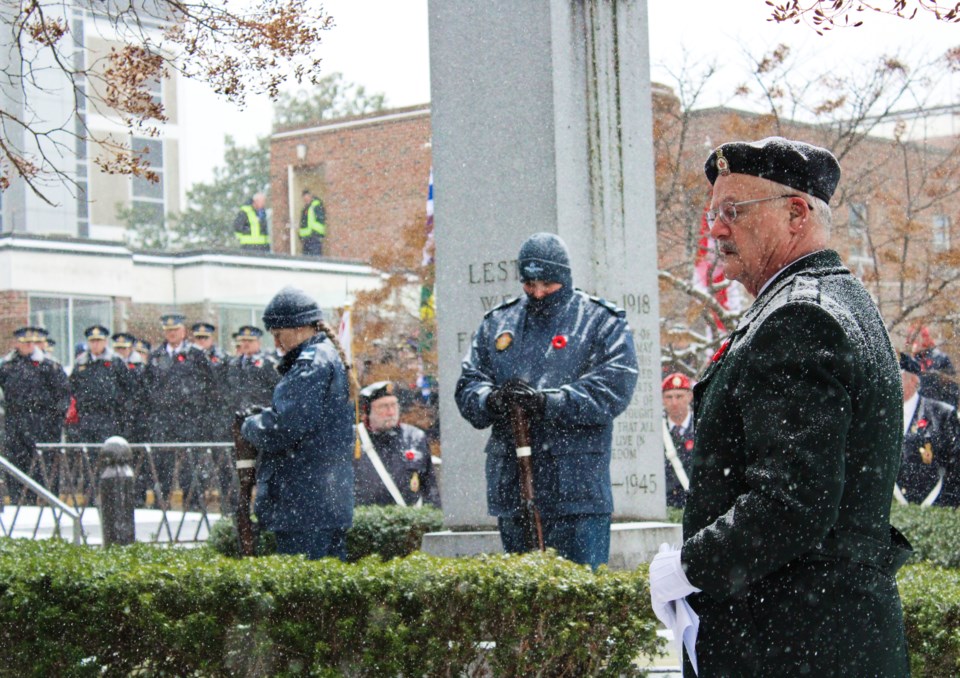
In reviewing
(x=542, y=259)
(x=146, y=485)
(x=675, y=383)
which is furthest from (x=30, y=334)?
(x=542, y=259)

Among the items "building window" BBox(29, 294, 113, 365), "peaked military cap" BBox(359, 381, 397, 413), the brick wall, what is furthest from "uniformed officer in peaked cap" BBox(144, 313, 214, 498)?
the brick wall

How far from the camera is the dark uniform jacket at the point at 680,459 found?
12.0 m

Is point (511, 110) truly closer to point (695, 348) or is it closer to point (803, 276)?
point (803, 276)

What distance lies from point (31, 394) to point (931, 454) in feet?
38.6

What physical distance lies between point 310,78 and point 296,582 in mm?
2799

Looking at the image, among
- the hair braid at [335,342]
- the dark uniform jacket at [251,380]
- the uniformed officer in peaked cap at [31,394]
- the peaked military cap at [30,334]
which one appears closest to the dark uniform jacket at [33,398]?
the uniformed officer in peaked cap at [31,394]

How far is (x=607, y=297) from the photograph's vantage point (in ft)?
31.4

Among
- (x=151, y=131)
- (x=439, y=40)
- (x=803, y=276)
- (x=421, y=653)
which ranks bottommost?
(x=421, y=653)

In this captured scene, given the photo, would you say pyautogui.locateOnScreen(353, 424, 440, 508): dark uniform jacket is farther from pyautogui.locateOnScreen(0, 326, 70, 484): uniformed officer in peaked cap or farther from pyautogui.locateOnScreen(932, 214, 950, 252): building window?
pyautogui.locateOnScreen(932, 214, 950, 252): building window

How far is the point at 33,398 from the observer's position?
64.5 feet

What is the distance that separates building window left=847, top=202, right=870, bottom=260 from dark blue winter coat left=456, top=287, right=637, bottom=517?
11.4 m

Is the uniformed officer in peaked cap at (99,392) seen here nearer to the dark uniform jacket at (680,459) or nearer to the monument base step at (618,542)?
the dark uniform jacket at (680,459)

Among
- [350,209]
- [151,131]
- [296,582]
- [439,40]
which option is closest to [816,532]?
[296,582]

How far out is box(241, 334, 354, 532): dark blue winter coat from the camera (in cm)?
793
